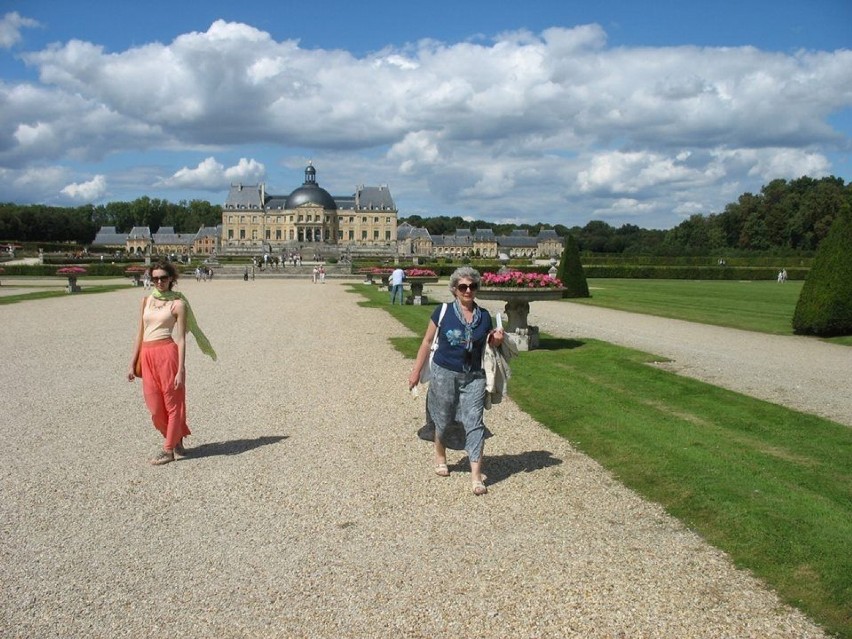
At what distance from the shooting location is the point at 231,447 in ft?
21.0

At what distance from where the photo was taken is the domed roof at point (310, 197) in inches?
4311

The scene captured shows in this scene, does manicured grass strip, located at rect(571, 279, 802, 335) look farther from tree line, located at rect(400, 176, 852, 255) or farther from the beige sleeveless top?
tree line, located at rect(400, 176, 852, 255)

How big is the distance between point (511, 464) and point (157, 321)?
301 centimetres

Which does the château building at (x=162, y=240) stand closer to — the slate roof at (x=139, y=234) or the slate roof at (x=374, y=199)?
the slate roof at (x=139, y=234)

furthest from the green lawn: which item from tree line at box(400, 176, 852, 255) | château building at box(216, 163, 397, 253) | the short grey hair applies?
château building at box(216, 163, 397, 253)

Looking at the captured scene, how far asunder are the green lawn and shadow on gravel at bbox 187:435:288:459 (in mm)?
2645

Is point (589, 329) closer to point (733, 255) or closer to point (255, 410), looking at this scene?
point (255, 410)

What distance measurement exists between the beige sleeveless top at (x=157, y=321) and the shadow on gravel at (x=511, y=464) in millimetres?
2487

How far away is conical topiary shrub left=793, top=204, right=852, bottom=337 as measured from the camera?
14906mm

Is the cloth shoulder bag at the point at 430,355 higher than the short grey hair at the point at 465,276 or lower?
lower

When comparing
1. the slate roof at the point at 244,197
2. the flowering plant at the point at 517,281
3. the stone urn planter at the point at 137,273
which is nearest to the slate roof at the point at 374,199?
the slate roof at the point at 244,197

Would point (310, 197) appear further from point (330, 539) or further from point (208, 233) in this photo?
point (330, 539)

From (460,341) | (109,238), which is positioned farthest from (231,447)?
(109,238)

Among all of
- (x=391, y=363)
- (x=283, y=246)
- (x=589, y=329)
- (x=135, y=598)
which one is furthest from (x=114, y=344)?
(x=283, y=246)
